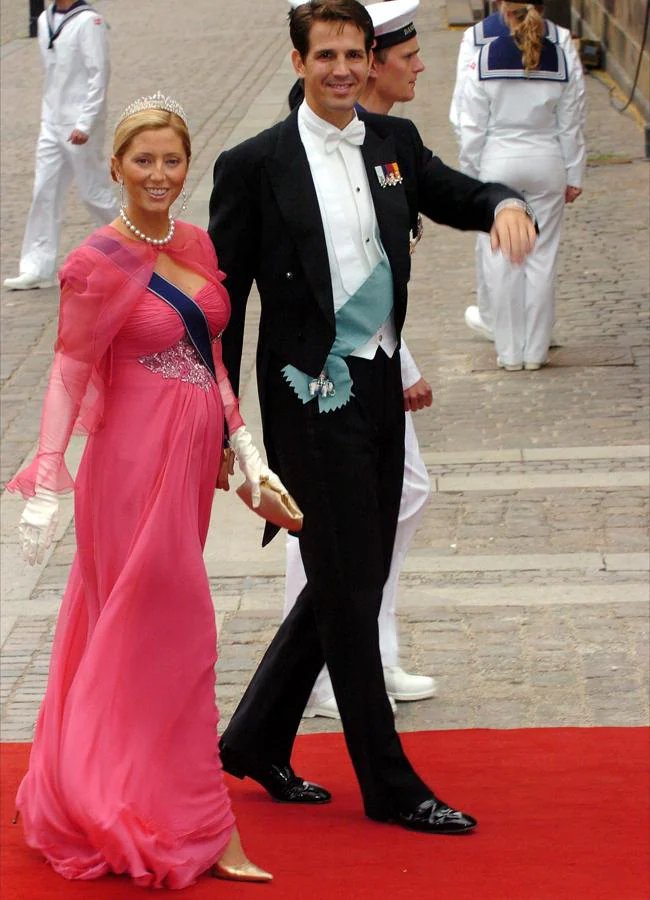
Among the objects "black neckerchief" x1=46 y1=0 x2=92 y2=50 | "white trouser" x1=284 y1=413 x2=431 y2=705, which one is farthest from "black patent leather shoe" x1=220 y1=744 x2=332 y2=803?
"black neckerchief" x1=46 y1=0 x2=92 y2=50

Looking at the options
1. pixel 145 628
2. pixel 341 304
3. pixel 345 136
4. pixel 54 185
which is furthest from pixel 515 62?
pixel 145 628

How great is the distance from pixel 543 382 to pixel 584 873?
218 inches

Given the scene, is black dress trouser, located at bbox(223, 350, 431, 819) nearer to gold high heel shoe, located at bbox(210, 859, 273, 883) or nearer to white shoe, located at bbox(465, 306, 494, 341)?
gold high heel shoe, located at bbox(210, 859, 273, 883)

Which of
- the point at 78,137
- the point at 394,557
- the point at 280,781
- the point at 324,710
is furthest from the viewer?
the point at 78,137

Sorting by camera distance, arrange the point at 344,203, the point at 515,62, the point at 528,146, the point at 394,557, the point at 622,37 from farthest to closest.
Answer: the point at 622,37
the point at 528,146
the point at 515,62
the point at 394,557
the point at 344,203

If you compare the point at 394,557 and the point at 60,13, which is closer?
the point at 394,557

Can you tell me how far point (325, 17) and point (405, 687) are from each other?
7.78 feet

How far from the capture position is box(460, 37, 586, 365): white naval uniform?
9.09 metres

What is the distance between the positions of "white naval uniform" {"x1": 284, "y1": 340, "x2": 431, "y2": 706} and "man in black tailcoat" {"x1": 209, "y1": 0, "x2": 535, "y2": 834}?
0.82 metres

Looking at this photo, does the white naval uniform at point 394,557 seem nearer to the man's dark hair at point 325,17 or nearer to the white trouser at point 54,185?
the man's dark hair at point 325,17

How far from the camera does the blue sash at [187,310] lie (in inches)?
161

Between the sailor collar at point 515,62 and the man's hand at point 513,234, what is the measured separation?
4.99 meters

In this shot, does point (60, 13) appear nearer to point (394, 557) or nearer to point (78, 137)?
point (78, 137)

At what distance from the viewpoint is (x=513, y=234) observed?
4180 millimetres
